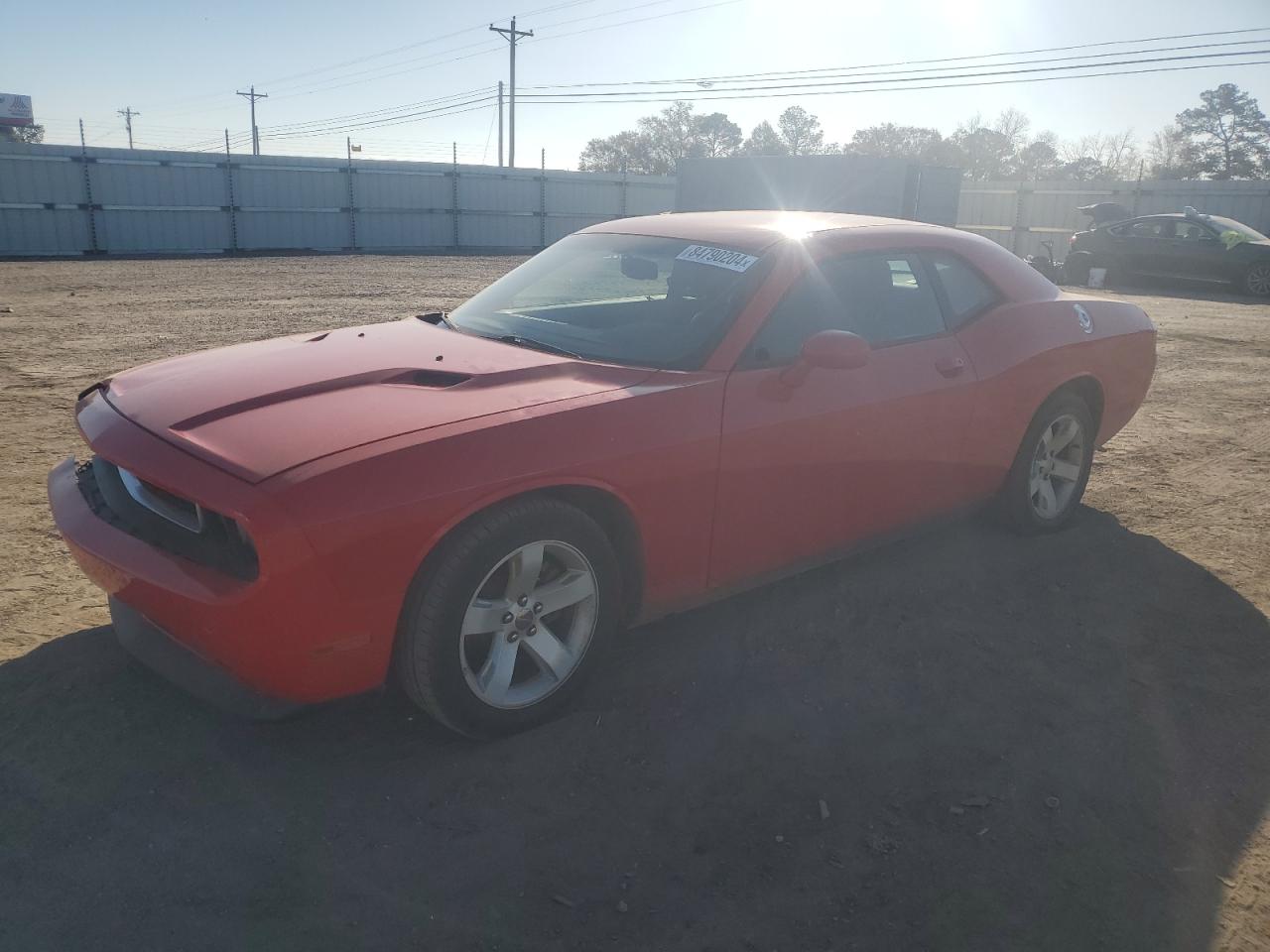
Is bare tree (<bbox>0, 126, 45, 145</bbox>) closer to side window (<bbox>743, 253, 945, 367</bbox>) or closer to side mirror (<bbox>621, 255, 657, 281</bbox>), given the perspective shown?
side mirror (<bbox>621, 255, 657, 281</bbox>)

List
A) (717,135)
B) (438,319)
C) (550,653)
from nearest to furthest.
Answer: (550,653) < (438,319) < (717,135)

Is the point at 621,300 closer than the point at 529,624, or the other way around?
the point at 529,624

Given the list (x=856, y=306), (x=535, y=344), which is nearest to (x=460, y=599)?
(x=535, y=344)

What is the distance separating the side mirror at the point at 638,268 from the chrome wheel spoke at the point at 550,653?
1623 millimetres

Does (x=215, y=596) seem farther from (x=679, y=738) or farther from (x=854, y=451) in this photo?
(x=854, y=451)

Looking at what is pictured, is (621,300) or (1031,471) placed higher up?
(621,300)

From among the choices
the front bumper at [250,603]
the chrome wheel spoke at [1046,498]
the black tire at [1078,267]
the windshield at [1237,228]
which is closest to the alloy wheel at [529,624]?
the front bumper at [250,603]

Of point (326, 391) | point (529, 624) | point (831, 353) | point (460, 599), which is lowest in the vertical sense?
point (529, 624)

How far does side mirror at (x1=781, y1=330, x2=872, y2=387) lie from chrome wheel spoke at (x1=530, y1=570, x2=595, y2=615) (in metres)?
1.02

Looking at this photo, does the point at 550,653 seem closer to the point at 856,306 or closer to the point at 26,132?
the point at 856,306

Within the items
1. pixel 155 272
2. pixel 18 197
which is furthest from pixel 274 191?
pixel 155 272

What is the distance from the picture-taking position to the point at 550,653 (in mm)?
3039

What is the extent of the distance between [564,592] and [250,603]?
91 centimetres

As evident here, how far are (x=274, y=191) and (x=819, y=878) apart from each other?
25669 mm
